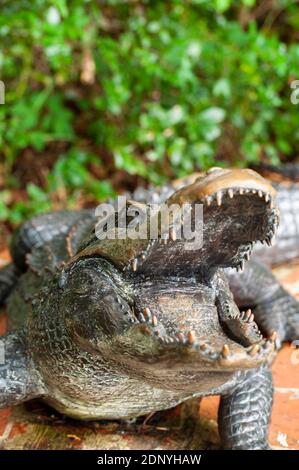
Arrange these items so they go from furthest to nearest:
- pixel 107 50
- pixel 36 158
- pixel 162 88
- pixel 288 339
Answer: pixel 36 158
pixel 162 88
pixel 107 50
pixel 288 339

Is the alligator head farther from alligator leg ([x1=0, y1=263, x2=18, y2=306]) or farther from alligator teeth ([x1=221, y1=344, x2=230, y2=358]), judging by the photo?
alligator leg ([x1=0, y1=263, x2=18, y2=306])

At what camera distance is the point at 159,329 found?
1869mm

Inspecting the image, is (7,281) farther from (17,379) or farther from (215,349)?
(215,349)

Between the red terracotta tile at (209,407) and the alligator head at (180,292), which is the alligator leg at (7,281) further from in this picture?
the alligator head at (180,292)

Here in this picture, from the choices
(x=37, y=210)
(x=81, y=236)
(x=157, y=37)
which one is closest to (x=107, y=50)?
(x=157, y=37)

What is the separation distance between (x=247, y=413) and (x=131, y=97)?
3754 millimetres

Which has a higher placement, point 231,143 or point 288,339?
point 231,143

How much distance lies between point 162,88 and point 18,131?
1.32 m

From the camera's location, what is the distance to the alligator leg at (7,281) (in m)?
3.70

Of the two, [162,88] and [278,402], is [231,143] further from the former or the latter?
[278,402]

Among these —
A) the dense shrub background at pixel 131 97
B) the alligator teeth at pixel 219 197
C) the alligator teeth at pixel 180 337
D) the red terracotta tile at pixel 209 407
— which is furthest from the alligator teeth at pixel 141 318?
the dense shrub background at pixel 131 97

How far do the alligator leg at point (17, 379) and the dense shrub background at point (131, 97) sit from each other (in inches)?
106

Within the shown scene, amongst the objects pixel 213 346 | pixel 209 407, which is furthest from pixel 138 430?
pixel 213 346

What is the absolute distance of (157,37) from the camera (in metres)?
5.25
